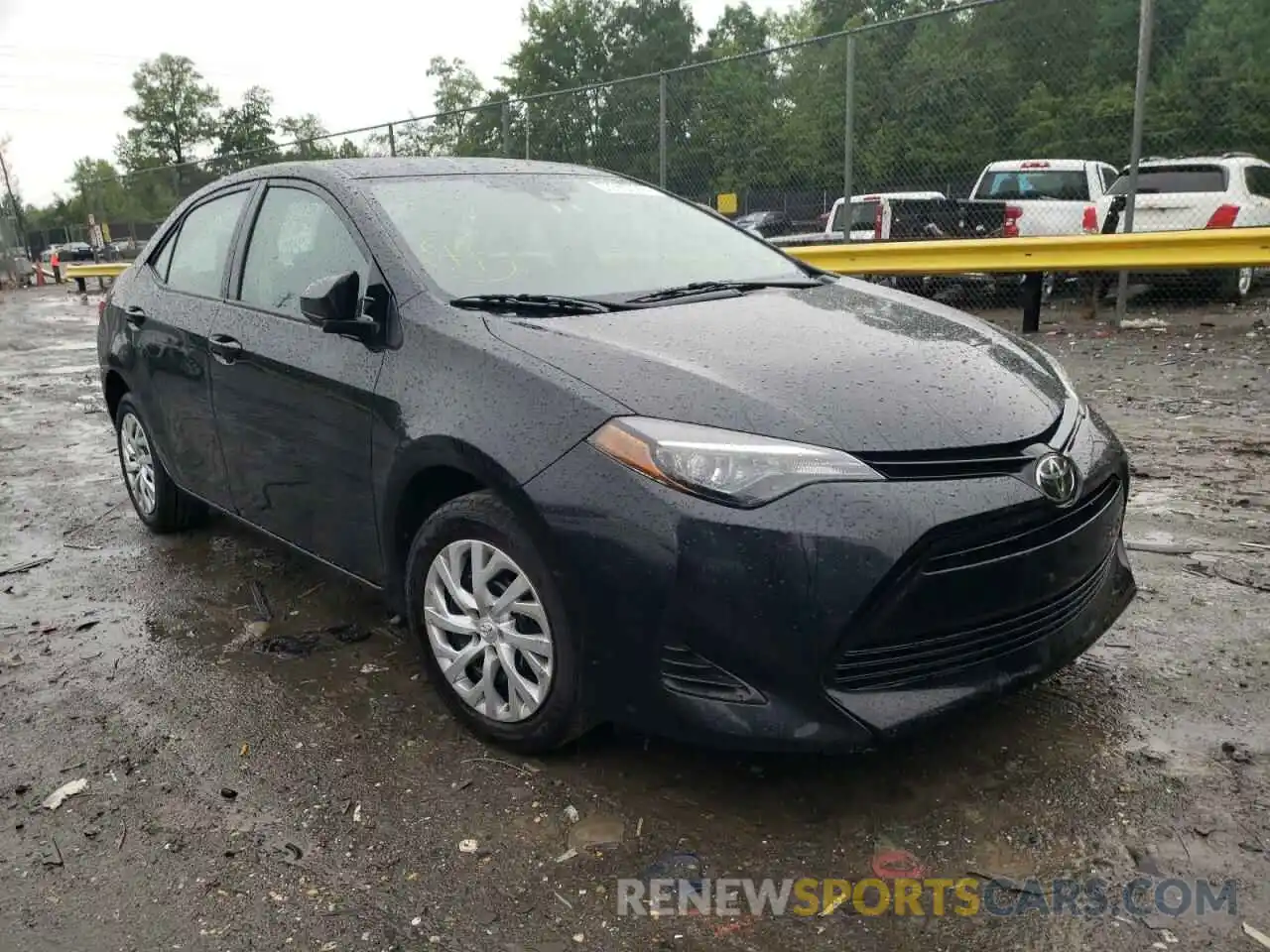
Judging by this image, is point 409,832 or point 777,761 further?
point 777,761

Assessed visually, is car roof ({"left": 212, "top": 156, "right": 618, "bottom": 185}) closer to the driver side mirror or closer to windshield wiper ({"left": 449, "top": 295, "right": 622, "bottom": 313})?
the driver side mirror

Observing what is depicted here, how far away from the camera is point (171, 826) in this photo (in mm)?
2699

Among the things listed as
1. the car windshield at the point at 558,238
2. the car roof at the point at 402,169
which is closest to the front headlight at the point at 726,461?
the car windshield at the point at 558,238

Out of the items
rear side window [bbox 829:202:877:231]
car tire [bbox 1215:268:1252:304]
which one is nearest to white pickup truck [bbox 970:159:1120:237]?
rear side window [bbox 829:202:877:231]

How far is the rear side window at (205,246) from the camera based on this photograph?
424 centimetres

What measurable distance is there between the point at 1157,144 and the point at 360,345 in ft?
35.3

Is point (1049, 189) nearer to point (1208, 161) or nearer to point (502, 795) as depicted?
point (1208, 161)

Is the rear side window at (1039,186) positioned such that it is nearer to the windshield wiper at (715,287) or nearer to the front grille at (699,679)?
the windshield wiper at (715,287)

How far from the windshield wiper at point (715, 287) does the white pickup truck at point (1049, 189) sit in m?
9.08

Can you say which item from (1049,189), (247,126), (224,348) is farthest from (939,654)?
(247,126)

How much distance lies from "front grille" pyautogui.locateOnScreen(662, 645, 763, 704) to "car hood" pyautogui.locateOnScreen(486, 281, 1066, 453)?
A: 55 centimetres

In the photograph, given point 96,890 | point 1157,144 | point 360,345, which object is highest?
point 1157,144

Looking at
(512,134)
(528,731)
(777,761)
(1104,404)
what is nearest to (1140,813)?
(777,761)

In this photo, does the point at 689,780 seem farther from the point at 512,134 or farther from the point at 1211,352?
the point at 512,134
